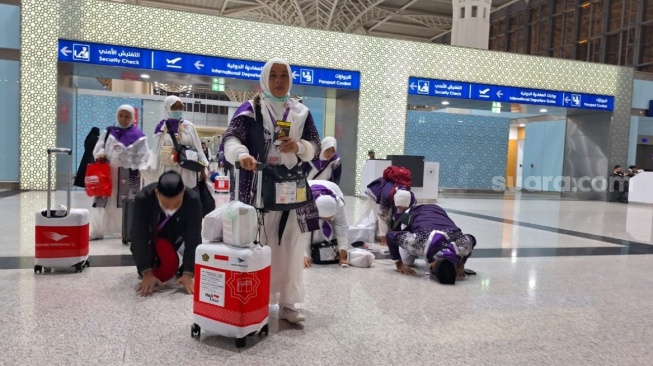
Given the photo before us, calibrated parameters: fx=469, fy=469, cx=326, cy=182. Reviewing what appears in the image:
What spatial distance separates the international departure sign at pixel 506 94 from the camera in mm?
12938

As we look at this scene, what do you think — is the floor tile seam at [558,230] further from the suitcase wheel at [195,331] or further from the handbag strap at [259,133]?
the suitcase wheel at [195,331]

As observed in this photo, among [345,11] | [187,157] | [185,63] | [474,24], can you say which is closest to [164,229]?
[187,157]

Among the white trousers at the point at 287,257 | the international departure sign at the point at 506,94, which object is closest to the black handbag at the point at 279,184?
the white trousers at the point at 287,257

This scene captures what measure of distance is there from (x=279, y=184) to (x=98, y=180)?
3.09 metres

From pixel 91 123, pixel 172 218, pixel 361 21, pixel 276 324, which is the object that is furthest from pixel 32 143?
pixel 361 21

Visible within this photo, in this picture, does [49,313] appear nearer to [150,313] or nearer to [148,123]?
[150,313]

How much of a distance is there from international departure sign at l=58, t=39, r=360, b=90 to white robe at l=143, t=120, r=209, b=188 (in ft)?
21.1

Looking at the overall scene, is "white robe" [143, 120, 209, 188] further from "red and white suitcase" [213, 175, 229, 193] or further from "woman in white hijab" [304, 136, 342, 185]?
"red and white suitcase" [213, 175, 229, 193]

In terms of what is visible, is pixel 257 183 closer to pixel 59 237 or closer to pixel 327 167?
pixel 59 237

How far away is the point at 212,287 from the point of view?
86.7 inches

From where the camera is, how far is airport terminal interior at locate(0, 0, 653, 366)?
2324mm

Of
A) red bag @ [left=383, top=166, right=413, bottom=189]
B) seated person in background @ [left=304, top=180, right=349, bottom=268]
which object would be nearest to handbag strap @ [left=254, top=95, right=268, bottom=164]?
seated person in background @ [left=304, top=180, right=349, bottom=268]

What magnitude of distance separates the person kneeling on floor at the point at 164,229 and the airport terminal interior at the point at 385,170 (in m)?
0.17

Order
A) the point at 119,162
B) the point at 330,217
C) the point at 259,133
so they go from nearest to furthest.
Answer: the point at 259,133 → the point at 330,217 → the point at 119,162
